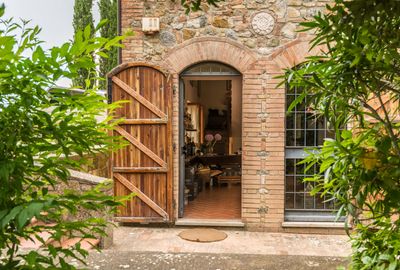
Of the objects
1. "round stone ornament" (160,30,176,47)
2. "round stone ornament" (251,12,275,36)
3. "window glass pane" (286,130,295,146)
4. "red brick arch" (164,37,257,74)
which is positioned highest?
"round stone ornament" (251,12,275,36)

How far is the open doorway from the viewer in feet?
20.0

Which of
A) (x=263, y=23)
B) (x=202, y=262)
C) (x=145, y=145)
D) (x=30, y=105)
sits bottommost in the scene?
(x=202, y=262)

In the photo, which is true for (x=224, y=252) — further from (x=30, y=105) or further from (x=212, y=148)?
(x=212, y=148)

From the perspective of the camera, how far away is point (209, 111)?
13.1 m

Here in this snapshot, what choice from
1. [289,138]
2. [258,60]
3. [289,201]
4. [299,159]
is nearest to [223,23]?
[258,60]

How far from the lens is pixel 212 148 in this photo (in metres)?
11.6

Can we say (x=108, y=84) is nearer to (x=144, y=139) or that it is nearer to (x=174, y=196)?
(x=144, y=139)

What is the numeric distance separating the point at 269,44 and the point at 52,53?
15.9 feet

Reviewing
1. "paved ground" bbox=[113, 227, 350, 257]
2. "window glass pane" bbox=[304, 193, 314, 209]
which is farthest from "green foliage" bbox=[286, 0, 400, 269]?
"window glass pane" bbox=[304, 193, 314, 209]

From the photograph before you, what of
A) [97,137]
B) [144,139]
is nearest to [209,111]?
[144,139]

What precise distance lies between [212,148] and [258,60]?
6040mm

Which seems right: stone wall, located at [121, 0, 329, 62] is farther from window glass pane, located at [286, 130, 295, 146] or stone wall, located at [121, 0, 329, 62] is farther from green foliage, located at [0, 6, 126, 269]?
green foliage, located at [0, 6, 126, 269]

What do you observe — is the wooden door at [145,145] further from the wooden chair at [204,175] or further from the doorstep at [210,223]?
the wooden chair at [204,175]

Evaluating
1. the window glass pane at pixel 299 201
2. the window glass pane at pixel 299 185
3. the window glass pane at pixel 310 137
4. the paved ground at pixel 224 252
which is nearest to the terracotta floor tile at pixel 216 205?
the paved ground at pixel 224 252
